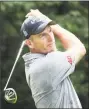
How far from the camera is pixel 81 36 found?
24.1 ft

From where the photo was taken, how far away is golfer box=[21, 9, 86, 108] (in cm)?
323

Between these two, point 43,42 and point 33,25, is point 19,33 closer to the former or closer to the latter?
point 33,25

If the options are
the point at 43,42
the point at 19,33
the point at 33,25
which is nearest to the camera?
the point at 43,42

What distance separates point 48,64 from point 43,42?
0.15m

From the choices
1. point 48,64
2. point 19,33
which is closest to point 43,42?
point 48,64

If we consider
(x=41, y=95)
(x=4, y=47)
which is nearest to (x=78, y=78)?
(x=4, y=47)

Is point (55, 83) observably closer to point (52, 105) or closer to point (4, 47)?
point (52, 105)

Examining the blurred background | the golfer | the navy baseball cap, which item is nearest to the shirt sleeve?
the golfer

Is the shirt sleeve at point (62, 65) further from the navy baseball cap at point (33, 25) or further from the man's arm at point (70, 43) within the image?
the navy baseball cap at point (33, 25)

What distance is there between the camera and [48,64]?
10.9 feet

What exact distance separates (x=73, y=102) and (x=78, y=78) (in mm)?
4110

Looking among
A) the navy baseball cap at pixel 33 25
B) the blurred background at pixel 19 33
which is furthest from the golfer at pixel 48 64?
the blurred background at pixel 19 33

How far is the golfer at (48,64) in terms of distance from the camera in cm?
323

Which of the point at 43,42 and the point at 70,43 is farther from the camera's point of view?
the point at 70,43
